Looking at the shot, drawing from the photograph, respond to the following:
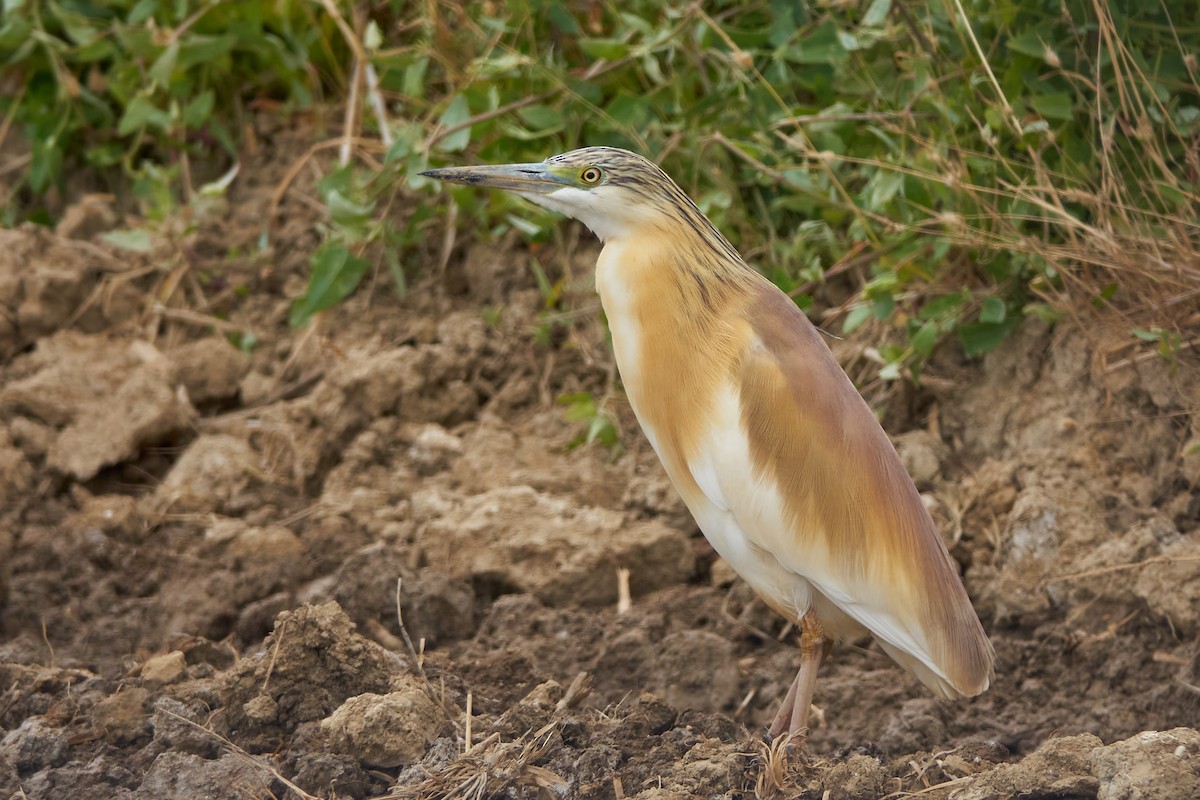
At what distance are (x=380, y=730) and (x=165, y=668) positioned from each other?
748mm

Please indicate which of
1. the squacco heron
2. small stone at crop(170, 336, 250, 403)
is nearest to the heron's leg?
the squacco heron

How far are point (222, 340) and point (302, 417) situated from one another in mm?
698

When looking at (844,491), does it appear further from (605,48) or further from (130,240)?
(130,240)

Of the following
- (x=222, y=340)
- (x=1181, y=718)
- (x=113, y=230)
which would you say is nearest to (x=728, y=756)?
(x=1181, y=718)

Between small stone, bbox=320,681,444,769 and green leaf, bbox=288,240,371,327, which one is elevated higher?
green leaf, bbox=288,240,371,327

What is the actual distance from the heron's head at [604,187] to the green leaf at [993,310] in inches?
54.3

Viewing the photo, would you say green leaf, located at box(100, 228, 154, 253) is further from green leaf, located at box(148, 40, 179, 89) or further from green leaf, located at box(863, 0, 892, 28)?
green leaf, located at box(863, 0, 892, 28)

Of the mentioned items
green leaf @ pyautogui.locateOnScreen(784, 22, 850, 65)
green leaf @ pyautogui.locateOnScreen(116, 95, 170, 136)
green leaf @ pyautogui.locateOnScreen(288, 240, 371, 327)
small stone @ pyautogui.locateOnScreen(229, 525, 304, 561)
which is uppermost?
green leaf @ pyautogui.locateOnScreen(784, 22, 850, 65)

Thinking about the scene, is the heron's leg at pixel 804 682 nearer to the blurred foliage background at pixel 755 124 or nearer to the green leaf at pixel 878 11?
the blurred foliage background at pixel 755 124

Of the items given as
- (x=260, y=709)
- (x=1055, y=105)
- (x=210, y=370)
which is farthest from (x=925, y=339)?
(x=210, y=370)

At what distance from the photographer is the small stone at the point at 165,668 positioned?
10.8 ft

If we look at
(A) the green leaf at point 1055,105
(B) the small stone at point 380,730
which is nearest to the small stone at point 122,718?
(B) the small stone at point 380,730

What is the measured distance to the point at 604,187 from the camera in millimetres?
3078

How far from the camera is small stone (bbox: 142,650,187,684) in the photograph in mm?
3277
